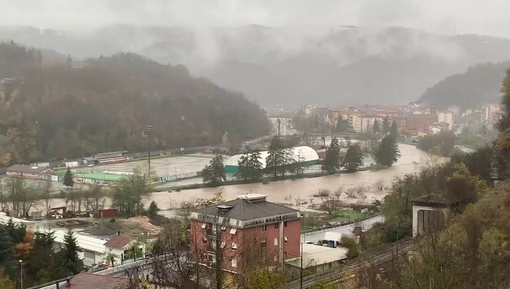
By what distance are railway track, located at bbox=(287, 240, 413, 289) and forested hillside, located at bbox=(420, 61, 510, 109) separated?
64.2 ft

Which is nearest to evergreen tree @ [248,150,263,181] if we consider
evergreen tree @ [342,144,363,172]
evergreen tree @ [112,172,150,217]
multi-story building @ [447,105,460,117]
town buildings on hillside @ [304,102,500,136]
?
evergreen tree @ [342,144,363,172]

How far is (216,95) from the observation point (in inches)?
991

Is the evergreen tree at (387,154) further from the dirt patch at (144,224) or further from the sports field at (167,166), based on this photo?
the dirt patch at (144,224)

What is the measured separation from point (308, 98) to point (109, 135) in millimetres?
22278

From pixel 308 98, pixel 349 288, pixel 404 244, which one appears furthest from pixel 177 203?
pixel 308 98

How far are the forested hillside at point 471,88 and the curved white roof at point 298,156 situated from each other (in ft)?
31.8

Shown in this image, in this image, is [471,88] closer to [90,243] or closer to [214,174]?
[214,174]

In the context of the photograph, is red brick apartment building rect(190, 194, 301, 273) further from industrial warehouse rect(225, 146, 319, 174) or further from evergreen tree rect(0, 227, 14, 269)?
industrial warehouse rect(225, 146, 319, 174)

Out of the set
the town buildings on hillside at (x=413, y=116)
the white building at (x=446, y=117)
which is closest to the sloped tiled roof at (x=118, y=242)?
the town buildings on hillside at (x=413, y=116)

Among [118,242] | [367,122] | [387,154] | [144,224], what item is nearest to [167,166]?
[387,154]

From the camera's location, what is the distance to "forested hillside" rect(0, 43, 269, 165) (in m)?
16.9

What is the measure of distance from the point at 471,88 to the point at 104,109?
14.0 metres

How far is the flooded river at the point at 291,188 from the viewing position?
33.6ft

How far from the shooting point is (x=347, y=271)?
12.1 feet
